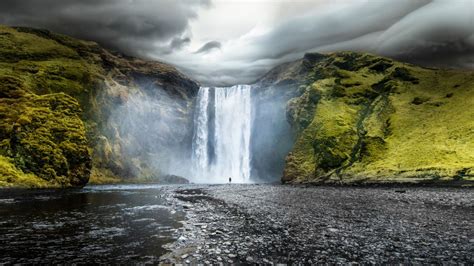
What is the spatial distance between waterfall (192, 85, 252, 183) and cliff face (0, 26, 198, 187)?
17.7 m

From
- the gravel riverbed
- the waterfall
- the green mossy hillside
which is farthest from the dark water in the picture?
the waterfall

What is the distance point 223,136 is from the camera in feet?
593

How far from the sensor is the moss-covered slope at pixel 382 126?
9588 cm

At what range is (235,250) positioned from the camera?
1667cm

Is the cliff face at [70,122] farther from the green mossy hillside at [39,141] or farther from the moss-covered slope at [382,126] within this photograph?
the moss-covered slope at [382,126]

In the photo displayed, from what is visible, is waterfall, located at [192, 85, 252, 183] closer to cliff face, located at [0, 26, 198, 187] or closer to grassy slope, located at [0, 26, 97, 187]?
cliff face, located at [0, 26, 198, 187]

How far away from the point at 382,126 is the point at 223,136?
81.5 metres

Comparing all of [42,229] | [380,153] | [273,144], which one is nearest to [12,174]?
[42,229]

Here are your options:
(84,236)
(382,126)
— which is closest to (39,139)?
(84,236)

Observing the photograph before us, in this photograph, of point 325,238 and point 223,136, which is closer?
point 325,238

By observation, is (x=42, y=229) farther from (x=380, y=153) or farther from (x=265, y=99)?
(x=265, y=99)

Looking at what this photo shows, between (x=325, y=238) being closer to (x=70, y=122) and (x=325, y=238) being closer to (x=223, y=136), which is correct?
A: (x=70, y=122)

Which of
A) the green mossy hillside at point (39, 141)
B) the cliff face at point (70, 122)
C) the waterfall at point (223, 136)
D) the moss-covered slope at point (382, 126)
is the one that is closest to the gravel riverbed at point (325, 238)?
the green mossy hillside at point (39, 141)

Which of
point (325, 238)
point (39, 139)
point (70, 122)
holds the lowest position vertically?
point (325, 238)
